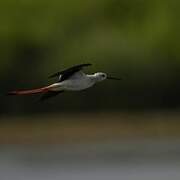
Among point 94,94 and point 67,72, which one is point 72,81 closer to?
point 67,72

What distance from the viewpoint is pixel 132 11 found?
43.7 ft

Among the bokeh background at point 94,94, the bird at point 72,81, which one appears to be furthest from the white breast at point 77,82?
the bokeh background at point 94,94

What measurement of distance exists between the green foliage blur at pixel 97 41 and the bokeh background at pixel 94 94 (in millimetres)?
17

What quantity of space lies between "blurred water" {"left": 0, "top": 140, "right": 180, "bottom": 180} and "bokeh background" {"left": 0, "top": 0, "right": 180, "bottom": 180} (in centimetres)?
2

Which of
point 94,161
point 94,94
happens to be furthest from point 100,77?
point 94,94

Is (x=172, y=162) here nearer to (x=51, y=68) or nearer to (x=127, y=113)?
(x=51, y=68)

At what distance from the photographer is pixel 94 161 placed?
1142 centimetres

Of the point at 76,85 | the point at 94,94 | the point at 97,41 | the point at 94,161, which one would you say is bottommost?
the point at 94,161

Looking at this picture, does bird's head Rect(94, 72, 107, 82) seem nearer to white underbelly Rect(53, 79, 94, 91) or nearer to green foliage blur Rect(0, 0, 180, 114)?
white underbelly Rect(53, 79, 94, 91)

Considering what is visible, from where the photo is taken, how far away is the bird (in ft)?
5.62

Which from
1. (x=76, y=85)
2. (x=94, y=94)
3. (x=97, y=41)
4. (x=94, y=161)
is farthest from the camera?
(x=94, y=94)

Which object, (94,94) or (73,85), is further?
(94,94)

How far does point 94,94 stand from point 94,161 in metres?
2.02

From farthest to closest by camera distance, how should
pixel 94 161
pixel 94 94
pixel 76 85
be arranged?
pixel 94 94, pixel 94 161, pixel 76 85
